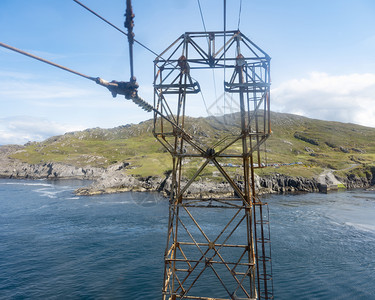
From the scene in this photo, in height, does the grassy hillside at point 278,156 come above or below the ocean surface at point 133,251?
above

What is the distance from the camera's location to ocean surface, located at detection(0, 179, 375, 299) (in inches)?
1063

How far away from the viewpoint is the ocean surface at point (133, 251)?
27000mm

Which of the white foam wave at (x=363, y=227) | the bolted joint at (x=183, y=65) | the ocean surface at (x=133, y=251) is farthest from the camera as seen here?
the white foam wave at (x=363, y=227)

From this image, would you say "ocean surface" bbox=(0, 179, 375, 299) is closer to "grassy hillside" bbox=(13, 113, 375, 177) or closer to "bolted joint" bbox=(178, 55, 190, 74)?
"bolted joint" bbox=(178, 55, 190, 74)

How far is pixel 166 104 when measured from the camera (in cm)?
1739

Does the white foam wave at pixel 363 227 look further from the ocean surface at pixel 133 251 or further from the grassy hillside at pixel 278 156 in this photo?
the grassy hillside at pixel 278 156

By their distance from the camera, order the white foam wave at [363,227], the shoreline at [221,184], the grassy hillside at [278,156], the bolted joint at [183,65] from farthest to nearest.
Answer: the grassy hillside at [278,156] → the shoreline at [221,184] → the white foam wave at [363,227] → the bolted joint at [183,65]

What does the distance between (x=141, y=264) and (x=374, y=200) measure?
75.1 meters

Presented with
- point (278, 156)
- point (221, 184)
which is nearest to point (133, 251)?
point (221, 184)

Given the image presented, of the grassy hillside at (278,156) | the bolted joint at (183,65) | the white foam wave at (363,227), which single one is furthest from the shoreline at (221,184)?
the bolted joint at (183,65)

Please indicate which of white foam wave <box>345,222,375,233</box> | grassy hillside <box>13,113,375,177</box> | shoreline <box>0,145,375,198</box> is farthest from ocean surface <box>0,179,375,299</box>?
grassy hillside <box>13,113,375,177</box>

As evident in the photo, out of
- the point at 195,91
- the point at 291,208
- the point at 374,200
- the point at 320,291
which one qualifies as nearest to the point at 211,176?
the point at 291,208

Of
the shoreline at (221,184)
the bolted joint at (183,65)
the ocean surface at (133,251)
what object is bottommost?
the ocean surface at (133,251)

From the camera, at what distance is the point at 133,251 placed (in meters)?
37.7
